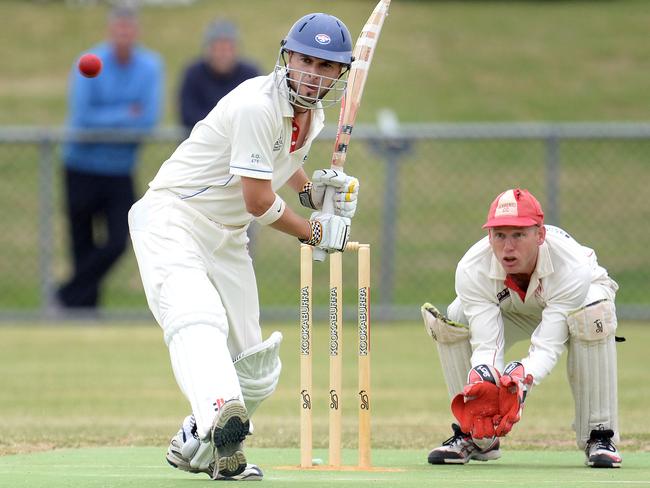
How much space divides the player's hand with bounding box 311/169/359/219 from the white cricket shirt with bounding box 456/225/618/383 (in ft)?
2.15

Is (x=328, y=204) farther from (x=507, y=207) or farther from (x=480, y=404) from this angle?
(x=480, y=404)

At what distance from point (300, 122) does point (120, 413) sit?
328 centimetres

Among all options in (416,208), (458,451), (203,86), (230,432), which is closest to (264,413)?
(458,451)

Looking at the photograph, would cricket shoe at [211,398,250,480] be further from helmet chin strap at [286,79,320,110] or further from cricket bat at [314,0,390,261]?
cricket bat at [314,0,390,261]

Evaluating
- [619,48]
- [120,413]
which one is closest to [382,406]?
[120,413]

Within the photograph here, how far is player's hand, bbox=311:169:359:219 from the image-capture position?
5.73m

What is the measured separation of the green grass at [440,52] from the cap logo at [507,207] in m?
15.4

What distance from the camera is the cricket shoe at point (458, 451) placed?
6301 millimetres

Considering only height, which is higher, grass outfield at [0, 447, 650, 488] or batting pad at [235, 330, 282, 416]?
batting pad at [235, 330, 282, 416]

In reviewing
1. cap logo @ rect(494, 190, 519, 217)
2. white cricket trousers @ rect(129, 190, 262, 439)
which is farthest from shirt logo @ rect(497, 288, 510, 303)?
white cricket trousers @ rect(129, 190, 262, 439)

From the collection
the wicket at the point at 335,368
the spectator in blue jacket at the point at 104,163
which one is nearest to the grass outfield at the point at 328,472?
the wicket at the point at 335,368

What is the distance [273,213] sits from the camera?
539cm

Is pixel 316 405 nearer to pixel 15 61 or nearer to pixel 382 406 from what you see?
pixel 382 406

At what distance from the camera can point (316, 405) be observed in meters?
8.77
